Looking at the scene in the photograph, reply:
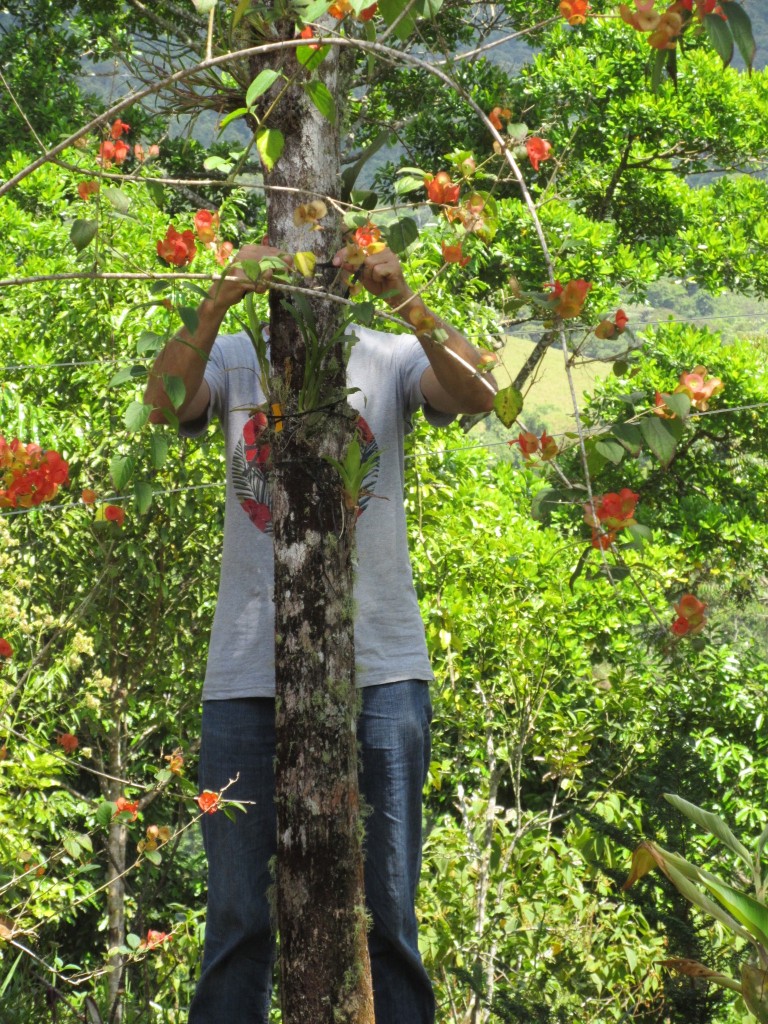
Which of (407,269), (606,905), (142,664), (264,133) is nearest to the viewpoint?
(264,133)

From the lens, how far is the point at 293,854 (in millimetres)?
1500

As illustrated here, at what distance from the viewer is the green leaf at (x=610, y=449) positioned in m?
1.39

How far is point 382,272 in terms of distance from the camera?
1.53m

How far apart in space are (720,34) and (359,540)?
3.03 ft

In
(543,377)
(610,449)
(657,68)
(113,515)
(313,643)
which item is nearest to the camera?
(657,68)

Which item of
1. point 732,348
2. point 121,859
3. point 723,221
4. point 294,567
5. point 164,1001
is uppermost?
point 723,221

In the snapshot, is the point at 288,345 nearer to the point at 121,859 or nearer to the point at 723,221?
the point at 121,859

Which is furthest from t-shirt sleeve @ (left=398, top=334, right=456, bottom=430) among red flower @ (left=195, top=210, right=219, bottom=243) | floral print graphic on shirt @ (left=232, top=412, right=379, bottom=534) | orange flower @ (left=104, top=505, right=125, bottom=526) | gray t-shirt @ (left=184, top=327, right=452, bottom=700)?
orange flower @ (left=104, top=505, right=125, bottom=526)

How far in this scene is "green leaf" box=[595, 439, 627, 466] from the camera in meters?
1.39

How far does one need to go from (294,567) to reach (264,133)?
56 centimetres

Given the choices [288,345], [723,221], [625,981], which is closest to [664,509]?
[723,221]

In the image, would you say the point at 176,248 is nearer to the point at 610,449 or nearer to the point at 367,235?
the point at 367,235

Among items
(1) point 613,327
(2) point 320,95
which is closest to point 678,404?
(1) point 613,327

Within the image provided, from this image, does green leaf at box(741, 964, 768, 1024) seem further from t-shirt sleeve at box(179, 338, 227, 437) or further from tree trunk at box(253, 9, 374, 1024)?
t-shirt sleeve at box(179, 338, 227, 437)
